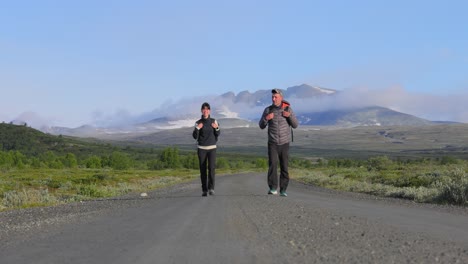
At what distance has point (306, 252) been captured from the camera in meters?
6.05

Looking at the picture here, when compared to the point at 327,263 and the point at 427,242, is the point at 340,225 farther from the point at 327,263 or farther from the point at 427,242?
the point at 327,263

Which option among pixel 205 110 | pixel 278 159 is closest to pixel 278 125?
pixel 278 159

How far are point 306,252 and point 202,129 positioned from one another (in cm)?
1075

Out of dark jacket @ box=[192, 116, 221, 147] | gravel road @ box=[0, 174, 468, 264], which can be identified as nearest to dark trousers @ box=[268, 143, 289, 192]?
dark jacket @ box=[192, 116, 221, 147]

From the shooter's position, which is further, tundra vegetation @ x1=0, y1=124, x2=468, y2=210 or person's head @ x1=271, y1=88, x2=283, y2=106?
tundra vegetation @ x1=0, y1=124, x2=468, y2=210

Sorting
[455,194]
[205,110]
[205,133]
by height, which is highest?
[205,110]

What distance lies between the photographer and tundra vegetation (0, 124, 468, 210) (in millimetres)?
20547

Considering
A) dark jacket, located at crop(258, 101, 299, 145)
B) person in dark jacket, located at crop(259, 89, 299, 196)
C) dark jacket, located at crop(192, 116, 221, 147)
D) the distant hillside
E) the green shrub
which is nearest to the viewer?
person in dark jacket, located at crop(259, 89, 299, 196)

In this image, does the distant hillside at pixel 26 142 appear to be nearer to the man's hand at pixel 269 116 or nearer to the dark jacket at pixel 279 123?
the dark jacket at pixel 279 123

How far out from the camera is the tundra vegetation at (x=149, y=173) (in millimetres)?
20547

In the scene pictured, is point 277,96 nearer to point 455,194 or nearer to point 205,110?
point 205,110

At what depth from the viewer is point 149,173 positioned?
83.7 meters

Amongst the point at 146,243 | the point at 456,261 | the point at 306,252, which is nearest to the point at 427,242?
the point at 456,261

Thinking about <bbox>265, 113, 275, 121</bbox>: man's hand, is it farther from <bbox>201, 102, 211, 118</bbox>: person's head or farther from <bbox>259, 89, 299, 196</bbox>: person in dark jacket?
<bbox>201, 102, 211, 118</bbox>: person's head
